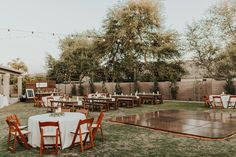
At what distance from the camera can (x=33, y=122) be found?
18.1 feet

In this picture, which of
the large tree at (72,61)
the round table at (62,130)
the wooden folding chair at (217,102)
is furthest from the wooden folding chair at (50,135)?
the large tree at (72,61)

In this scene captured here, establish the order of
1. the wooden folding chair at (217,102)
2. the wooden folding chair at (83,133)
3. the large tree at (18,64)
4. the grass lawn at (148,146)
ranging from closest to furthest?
the grass lawn at (148,146), the wooden folding chair at (83,133), the wooden folding chair at (217,102), the large tree at (18,64)

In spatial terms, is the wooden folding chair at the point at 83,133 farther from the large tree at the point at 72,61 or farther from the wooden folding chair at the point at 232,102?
A: the large tree at the point at 72,61

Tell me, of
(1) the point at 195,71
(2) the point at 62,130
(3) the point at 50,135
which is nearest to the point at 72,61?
(1) the point at 195,71

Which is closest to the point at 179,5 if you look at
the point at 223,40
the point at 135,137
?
the point at 223,40

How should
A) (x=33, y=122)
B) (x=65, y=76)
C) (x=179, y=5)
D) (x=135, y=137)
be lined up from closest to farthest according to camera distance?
(x=33, y=122)
(x=135, y=137)
(x=179, y=5)
(x=65, y=76)

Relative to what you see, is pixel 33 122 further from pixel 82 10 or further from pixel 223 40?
pixel 223 40

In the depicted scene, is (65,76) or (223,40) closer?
(223,40)

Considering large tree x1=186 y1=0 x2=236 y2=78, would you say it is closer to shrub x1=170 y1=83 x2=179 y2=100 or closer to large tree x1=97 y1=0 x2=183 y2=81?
large tree x1=97 y1=0 x2=183 y2=81

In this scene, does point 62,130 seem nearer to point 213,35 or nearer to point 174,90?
point 174,90

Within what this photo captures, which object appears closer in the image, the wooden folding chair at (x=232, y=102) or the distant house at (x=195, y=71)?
the wooden folding chair at (x=232, y=102)

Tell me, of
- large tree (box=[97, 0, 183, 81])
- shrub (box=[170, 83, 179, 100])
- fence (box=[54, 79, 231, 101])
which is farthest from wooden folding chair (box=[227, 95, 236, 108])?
large tree (box=[97, 0, 183, 81])

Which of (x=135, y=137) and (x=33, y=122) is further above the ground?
(x=33, y=122)

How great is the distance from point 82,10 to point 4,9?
5.42 meters
